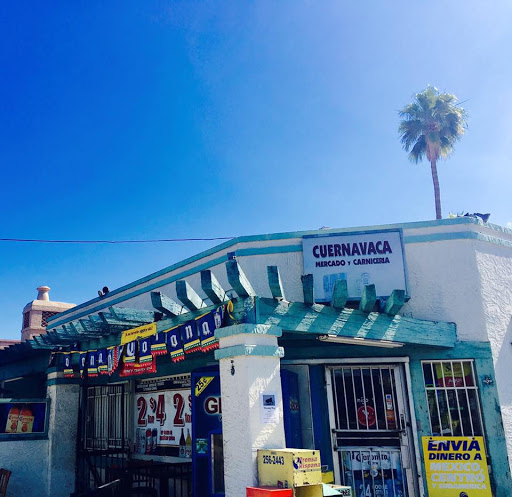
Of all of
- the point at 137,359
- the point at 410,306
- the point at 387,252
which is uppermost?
the point at 387,252

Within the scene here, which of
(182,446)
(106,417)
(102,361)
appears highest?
(102,361)

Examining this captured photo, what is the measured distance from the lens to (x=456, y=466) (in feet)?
24.6

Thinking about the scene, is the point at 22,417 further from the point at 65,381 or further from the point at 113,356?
the point at 113,356

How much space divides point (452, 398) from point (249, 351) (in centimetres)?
403

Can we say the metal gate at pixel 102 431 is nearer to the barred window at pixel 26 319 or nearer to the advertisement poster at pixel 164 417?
the advertisement poster at pixel 164 417

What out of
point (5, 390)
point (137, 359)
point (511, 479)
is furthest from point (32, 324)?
point (511, 479)

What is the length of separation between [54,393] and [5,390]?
3247 mm

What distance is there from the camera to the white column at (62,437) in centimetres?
980

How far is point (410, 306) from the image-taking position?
27.6ft

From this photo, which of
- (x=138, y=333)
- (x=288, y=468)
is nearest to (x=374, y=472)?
(x=288, y=468)

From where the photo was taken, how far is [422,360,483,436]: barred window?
7.75 meters

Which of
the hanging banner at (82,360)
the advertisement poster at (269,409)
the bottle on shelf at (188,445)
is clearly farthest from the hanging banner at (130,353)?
the advertisement poster at (269,409)

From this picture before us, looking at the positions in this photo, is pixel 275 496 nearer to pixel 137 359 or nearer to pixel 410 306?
pixel 137 359

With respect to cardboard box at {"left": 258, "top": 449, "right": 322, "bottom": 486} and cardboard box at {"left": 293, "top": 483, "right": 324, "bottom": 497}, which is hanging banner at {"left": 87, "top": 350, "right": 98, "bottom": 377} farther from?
cardboard box at {"left": 293, "top": 483, "right": 324, "bottom": 497}
